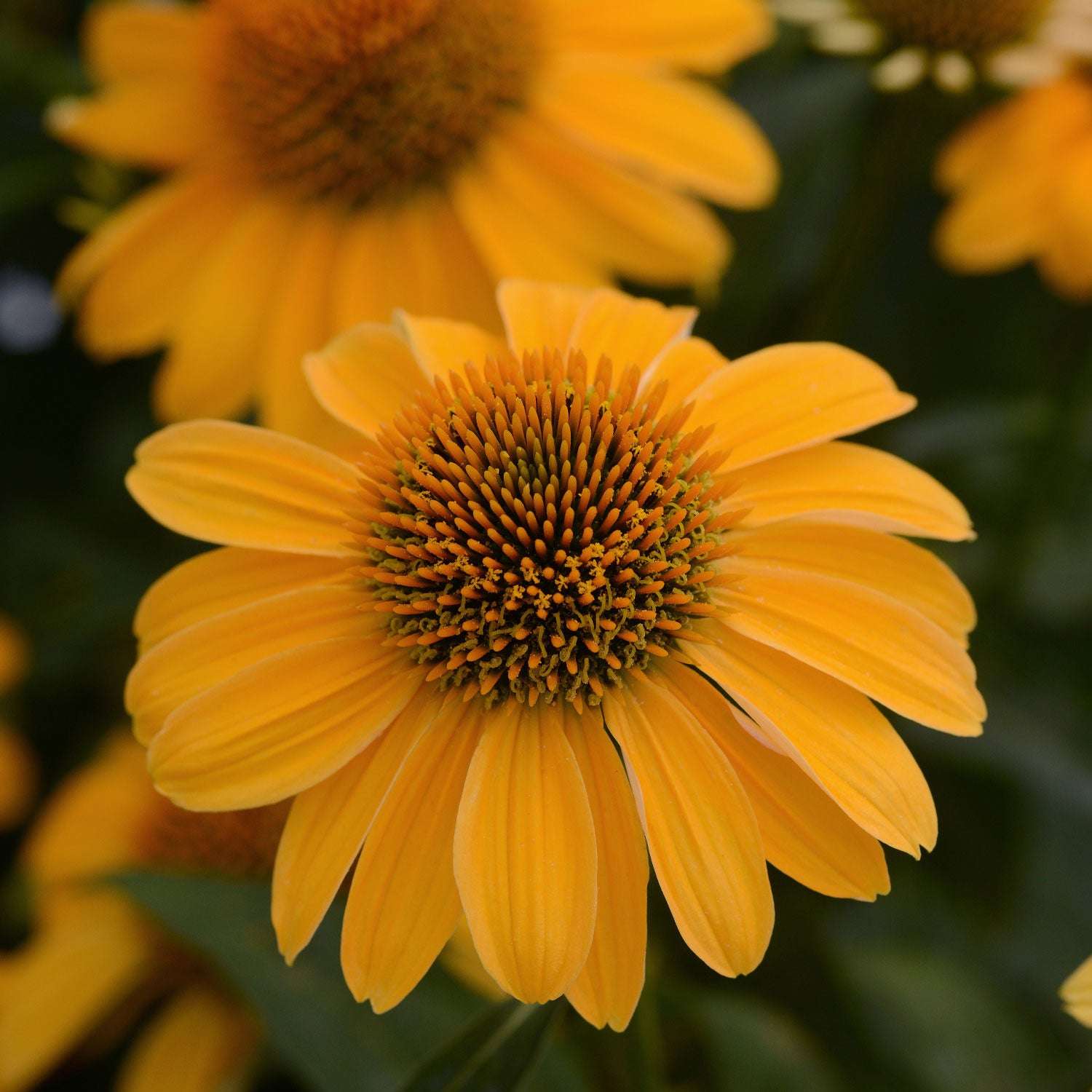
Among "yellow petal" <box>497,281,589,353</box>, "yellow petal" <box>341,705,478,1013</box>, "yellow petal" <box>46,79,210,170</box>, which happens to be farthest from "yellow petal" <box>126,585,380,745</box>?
"yellow petal" <box>46,79,210,170</box>

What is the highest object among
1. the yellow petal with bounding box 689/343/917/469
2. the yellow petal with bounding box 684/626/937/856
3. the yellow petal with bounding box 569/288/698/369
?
the yellow petal with bounding box 569/288/698/369

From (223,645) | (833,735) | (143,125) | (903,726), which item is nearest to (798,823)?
(833,735)

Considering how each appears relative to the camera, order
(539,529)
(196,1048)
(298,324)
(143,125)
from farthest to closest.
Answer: (143,125) < (298,324) < (196,1048) < (539,529)

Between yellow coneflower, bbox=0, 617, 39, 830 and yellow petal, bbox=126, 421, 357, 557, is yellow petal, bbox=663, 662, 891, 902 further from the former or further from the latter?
yellow coneflower, bbox=0, 617, 39, 830

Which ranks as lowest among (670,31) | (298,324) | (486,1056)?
(486,1056)

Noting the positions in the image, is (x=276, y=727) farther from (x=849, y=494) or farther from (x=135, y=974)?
(x=135, y=974)

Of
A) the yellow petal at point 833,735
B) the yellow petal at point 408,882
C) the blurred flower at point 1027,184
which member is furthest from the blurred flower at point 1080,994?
the blurred flower at point 1027,184

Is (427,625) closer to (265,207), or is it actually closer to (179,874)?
(179,874)
